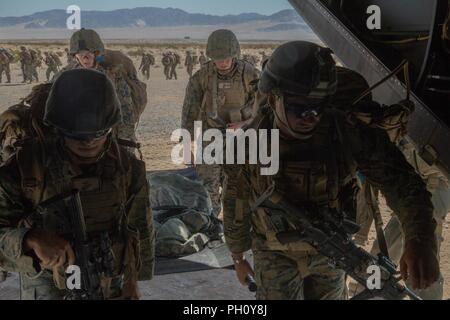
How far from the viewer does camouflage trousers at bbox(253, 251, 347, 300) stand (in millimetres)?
2705

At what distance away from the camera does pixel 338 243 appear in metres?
2.54

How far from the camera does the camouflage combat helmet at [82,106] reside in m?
2.38

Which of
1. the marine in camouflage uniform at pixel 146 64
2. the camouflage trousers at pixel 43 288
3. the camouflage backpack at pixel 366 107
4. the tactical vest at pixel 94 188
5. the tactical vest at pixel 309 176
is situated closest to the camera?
the tactical vest at pixel 94 188

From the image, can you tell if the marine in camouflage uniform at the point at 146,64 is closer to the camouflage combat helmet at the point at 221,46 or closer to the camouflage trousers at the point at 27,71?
the camouflage trousers at the point at 27,71

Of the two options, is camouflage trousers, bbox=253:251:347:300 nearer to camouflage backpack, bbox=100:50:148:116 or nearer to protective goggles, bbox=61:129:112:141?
protective goggles, bbox=61:129:112:141

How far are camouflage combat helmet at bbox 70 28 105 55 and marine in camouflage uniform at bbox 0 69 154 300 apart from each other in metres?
3.09

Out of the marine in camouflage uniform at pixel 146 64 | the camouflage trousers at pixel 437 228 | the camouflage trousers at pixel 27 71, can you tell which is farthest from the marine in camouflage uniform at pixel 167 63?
the camouflage trousers at pixel 437 228

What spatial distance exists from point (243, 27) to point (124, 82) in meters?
171

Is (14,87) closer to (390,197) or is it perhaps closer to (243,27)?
(390,197)

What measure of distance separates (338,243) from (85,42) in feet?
12.4

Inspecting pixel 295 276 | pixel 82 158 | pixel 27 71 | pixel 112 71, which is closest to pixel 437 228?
pixel 295 276

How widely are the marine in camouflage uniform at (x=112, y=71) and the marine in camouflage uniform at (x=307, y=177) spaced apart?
2.82 m

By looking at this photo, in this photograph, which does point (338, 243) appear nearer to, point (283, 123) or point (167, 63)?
point (283, 123)

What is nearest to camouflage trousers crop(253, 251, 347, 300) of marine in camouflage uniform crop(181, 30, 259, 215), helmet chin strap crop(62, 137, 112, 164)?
helmet chin strap crop(62, 137, 112, 164)
